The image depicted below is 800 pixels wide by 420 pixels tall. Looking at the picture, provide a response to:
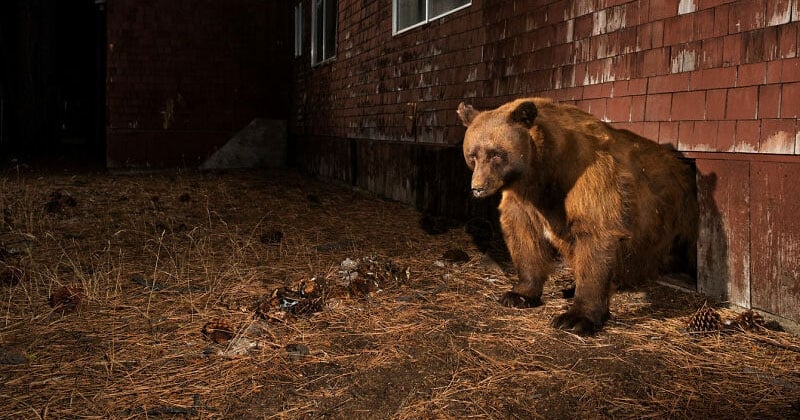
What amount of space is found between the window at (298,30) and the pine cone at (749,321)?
474 inches

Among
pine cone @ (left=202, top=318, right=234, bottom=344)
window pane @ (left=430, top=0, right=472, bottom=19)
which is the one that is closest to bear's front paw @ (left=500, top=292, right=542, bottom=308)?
pine cone @ (left=202, top=318, right=234, bottom=344)

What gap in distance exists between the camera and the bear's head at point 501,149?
11.2 ft

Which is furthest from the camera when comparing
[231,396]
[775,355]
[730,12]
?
[730,12]

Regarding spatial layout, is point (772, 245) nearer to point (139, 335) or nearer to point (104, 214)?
point (139, 335)

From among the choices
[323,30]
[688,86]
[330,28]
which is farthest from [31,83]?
[688,86]

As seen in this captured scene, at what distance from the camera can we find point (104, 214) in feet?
24.0

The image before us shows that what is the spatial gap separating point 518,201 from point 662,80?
4.71 ft

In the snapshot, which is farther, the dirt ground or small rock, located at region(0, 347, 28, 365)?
small rock, located at region(0, 347, 28, 365)

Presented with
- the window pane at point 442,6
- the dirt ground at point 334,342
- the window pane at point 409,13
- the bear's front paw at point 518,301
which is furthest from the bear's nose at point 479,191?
the window pane at point 409,13

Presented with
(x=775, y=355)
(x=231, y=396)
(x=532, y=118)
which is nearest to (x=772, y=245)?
(x=775, y=355)

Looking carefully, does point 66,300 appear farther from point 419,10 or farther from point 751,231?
point 419,10

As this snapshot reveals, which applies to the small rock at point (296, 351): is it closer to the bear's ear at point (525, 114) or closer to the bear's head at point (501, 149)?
the bear's head at point (501, 149)

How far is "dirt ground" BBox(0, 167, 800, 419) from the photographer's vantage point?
2.58 meters

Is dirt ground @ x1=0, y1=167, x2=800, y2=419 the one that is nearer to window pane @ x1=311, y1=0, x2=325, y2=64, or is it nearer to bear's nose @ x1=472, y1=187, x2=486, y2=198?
bear's nose @ x1=472, y1=187, x2=486, y2=198
